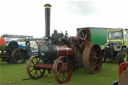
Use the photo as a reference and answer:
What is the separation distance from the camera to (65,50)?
234 inches

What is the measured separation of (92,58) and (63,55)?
5.26 ft

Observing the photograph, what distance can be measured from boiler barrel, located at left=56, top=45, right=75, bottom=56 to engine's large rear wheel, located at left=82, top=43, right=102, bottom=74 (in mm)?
551

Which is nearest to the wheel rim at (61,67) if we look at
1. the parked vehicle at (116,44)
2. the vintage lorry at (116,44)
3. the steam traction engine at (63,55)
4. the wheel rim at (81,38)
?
the steam traction engine at (63,55)

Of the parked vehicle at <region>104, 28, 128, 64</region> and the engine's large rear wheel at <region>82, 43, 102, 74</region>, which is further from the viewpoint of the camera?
the parked vehicle at <region>104, 28, 128, 64</region>

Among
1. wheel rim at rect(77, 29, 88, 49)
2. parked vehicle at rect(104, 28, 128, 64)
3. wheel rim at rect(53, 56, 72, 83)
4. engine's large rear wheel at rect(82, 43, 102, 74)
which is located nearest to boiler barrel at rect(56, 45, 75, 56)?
wheel rim at rect(53, 56, 72, 83)

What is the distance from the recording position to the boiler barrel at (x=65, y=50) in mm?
5693

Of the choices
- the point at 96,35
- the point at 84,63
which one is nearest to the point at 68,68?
the point at 84,63

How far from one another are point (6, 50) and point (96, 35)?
28.8 ft

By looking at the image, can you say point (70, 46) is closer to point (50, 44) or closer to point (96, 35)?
point (50, 44)

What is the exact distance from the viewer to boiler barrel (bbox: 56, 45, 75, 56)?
5.69 meters

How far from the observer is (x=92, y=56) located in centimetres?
696

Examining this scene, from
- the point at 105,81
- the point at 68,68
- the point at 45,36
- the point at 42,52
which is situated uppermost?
the point at 45,36

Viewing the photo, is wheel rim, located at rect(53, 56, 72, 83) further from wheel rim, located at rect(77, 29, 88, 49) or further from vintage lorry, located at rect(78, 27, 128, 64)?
vintage lorry, located at rect(78, 27, 128, 64)

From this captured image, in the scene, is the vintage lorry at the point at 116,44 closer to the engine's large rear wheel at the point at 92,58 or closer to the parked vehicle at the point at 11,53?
the engine's large rear wheel at the point at 92,58
